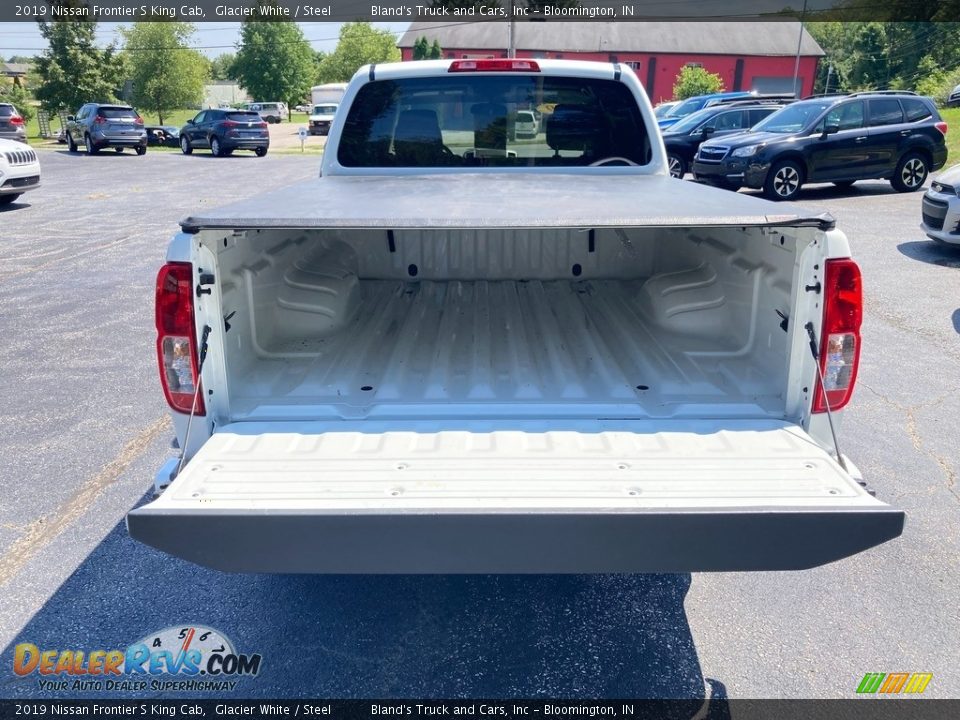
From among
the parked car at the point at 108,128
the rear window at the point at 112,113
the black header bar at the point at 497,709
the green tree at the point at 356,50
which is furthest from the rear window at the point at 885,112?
the green tree at the point at 356,50

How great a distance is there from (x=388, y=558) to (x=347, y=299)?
212 cm

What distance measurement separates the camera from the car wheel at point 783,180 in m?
14.0

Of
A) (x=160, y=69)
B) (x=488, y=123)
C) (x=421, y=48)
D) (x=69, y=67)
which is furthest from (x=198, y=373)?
(x=160, y=69)

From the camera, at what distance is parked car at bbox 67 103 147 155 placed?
28.3 meters

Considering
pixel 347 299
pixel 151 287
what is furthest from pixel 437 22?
pixel 347 299

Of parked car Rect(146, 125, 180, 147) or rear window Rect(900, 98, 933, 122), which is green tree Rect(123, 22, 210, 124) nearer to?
parked car Rect(146, 125, 180, 147)

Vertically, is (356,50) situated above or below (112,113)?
above

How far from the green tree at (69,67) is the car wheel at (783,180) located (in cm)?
4309

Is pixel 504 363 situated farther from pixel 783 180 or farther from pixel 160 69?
pixel 160 69

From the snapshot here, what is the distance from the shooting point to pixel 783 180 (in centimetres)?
1411

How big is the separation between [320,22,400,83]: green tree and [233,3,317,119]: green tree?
36.1ft

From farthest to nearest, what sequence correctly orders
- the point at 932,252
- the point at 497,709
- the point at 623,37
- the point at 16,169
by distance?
the point at 623,37 → the point at 16,169 → the point at 932,252 → the point at 497,709

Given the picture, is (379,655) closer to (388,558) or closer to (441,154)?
(388,558)

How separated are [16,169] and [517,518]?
1506cm
